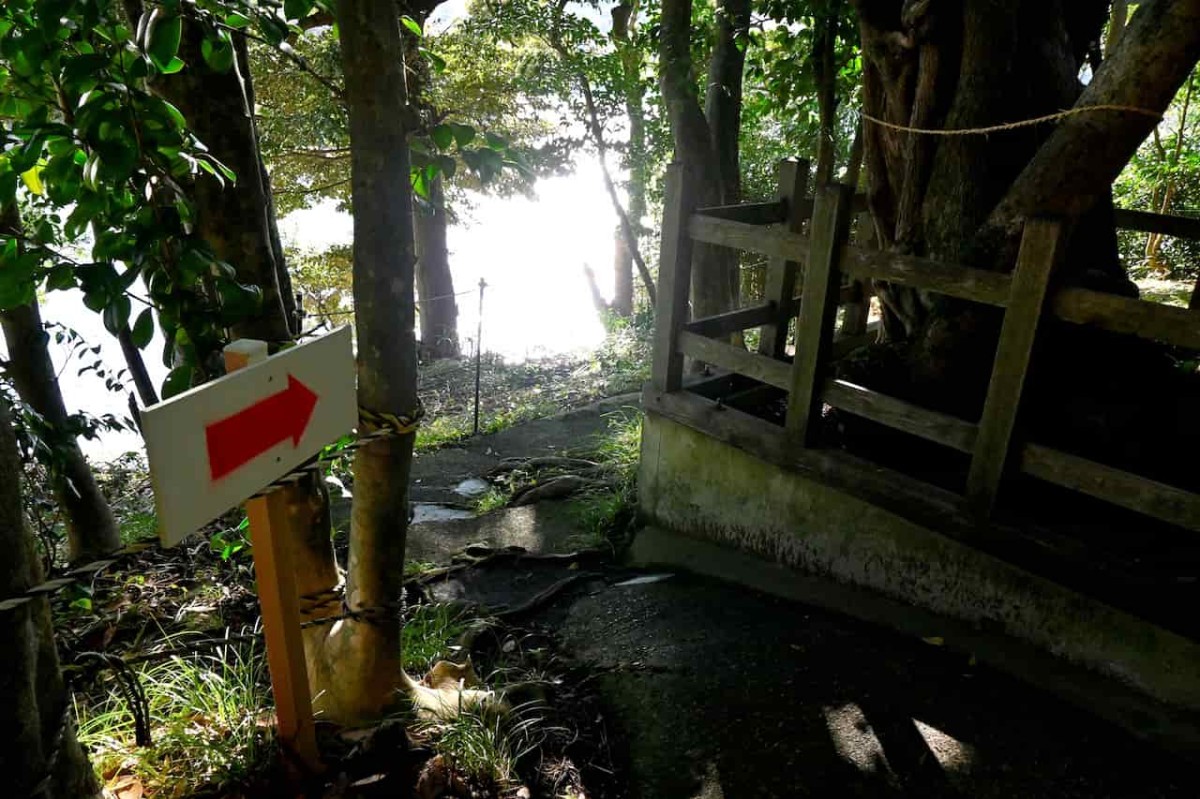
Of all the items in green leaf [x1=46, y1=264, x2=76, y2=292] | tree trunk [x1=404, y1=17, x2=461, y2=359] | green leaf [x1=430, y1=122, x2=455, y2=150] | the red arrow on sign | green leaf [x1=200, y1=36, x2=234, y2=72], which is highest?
green leaf [x1=200, y1=36, x2=234, y2=72]

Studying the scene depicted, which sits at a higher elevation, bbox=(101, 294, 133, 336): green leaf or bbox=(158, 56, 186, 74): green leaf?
bbox=(158, 56, 186, 74): green leaf

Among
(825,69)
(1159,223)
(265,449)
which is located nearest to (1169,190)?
(825,69)

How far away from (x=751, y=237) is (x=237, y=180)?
2840 millimetres

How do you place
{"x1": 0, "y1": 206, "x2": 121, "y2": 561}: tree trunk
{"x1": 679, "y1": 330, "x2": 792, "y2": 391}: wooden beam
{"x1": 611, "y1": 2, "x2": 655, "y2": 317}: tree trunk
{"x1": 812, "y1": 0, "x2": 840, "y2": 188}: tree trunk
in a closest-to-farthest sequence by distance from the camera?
1. {"x1": 679, "y1": 330, "x2": 792, "y2": 391}: wooden beam
2. {"x1": 0, "y1": 206, "x2": 121, "y2": 561}: tree trunk
3. {"x1": 812, "y1": 0, "x2": 840, "y2": 188}: tree trunk
4. {"x1": 611, "y1": 2, "x2": 655, "y2": 317}: tree trunk

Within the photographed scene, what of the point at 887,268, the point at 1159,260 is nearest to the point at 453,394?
the point at 887,268

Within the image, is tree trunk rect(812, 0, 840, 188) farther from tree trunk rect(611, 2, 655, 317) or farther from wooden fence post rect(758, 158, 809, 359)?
tree trunk rect(611, 2, 655, 317)

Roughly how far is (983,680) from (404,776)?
8.43ft

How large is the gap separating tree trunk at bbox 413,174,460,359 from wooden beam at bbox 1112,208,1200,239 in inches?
443

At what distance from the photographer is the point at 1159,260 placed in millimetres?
12531

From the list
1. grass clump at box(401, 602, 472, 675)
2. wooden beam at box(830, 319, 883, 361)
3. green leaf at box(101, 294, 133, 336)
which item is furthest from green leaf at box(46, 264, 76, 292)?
wooden beam at box(830, 319, 883, 361)

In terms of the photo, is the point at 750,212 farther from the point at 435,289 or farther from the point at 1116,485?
the point at 435,289

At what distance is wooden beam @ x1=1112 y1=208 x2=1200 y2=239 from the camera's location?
5.14 m

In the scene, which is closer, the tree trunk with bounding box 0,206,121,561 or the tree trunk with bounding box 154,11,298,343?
the tree trunk with bounding box 154,11,298,343

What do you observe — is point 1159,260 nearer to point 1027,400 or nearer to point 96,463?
point 1027,400
